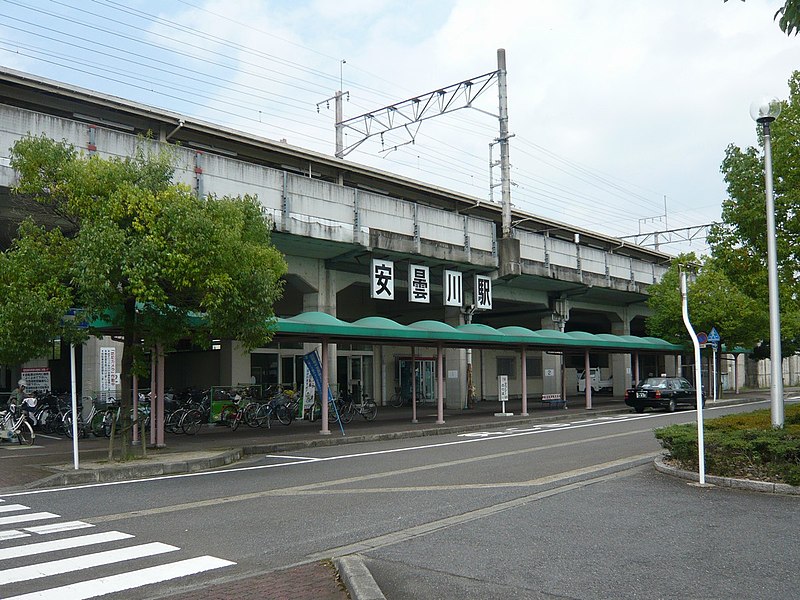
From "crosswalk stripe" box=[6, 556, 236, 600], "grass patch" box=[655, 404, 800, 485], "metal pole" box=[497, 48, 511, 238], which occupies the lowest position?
"crosswalk stripe" box=[6, 556, 236, 600]

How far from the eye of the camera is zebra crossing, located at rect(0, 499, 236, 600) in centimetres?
639

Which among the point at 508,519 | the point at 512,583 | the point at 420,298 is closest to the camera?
the point at 512,583

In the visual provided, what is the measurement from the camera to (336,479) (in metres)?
12.9

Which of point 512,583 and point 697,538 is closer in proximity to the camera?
point 512,583

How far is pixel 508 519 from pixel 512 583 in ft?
8.76

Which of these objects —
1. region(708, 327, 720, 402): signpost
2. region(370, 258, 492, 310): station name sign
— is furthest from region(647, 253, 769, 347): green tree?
region(370, 258, 492, 310): station name sign

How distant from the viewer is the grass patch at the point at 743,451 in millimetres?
10484

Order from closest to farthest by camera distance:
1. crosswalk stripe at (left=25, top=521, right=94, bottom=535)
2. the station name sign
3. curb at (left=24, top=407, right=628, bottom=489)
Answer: crosswalk stripe at (left=25, top=521, right=94, bottom=535), curb at (left=24, top=407, right=628, bottom=489), the station name sign

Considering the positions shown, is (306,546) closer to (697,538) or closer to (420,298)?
(697,538)

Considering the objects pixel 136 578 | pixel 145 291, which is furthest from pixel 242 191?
pixel 136 578

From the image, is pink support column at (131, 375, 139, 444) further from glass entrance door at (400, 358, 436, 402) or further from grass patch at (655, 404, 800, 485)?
glass entrance door at (400, 358, 436, 402)

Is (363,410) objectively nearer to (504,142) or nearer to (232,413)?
(232,413)

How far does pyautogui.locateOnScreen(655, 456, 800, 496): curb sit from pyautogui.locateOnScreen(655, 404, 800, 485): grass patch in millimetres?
123

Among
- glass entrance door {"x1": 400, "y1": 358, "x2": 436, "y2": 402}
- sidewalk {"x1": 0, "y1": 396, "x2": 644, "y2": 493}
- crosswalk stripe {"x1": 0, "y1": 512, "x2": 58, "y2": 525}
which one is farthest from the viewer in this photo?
glass entrance door {"x1": 400, "y1": 358, "x2": 436, "y2": 402}
